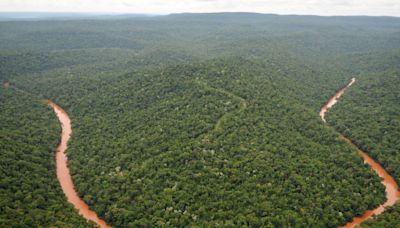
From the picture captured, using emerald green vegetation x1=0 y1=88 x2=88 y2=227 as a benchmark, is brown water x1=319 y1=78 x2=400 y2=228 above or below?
below

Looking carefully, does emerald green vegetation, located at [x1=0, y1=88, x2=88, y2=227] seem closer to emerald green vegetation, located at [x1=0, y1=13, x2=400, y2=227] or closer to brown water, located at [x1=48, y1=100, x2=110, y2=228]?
brown water, located at [x1=48, y1=100, x2=110, y2=228]

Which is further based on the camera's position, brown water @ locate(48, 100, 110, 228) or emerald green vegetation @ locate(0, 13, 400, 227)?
brown water @ locate(48, 100, 110, 228)

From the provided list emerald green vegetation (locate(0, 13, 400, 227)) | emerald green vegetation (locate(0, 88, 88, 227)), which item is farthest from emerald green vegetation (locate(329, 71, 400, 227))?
emerald green vegetation (locate(0, 88, 88, 227))

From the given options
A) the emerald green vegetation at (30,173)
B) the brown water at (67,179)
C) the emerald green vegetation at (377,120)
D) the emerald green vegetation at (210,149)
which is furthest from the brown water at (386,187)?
the emerald green vegetation at (30,173)

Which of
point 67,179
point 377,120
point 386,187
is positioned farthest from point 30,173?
point 377,120

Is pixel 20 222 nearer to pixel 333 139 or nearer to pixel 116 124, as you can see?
pixel 116 124

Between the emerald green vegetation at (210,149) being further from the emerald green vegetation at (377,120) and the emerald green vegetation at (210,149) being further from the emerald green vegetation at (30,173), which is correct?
the emerald green vegetation at (30,173)

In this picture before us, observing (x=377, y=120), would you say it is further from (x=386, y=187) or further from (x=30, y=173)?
(x=30, y=173)
